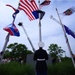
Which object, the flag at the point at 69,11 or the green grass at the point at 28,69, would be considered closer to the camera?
the green grass at the point at 28,69

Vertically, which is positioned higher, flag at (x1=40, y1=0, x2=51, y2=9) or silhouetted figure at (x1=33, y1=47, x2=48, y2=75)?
flag at (x1=40, y1=0, x2=51, y2=9)

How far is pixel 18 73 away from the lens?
14.6m

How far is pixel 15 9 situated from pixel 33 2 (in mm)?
1605

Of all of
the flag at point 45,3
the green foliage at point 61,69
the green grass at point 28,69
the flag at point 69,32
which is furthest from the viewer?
the flag at point 45,3

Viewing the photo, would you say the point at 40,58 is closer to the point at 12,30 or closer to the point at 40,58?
the point at 40,58

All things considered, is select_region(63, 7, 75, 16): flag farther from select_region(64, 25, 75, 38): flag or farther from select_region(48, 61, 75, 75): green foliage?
select_region(48, 61, 75, 75): green foliage

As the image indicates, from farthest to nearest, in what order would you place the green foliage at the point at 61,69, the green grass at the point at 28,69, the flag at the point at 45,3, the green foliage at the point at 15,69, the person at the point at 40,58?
the flag at the point at 45,3 → the green foliage at the point at 61,69 → the green grass at the point at 28,69 → the green foliage at the point at 15,69 → the person at the point at 40,58

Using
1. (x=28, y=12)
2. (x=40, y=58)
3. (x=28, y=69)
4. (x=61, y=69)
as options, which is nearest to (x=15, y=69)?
(x=28, y=69)

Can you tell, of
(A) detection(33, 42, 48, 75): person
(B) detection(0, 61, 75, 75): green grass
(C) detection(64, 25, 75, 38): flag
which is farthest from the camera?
(C) detection(64, 25, 75, 38): flag

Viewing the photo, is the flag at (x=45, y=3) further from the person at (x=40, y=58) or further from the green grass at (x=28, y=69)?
the person at (x=40, y=58)

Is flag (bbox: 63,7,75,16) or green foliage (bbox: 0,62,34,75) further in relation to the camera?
flag (bbox: 63,7,75,16)

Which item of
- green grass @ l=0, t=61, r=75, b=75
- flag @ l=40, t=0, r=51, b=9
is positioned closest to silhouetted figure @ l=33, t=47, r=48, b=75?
green grass @ l=0, t=61, r=75, b=75

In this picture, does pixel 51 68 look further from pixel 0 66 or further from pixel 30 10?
pixel 30 10

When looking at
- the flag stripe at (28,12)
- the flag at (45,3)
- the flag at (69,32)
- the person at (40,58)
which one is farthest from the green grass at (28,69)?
the flag at (45,3)
